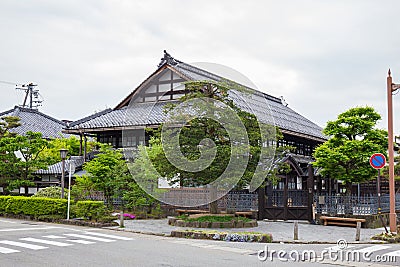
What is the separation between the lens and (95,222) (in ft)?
64.6

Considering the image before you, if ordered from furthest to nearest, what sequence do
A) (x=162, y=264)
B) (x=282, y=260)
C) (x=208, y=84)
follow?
(x=208, y=84) < (x=282, y=260) < (x=162, y=264)

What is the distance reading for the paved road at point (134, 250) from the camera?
10.6 meters

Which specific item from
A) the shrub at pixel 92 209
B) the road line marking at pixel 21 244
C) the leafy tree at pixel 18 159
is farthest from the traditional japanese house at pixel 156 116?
the road line marking at pixel 21 244

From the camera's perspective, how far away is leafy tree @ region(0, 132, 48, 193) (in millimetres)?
27672

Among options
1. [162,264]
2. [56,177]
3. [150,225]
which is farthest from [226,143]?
[56,177]

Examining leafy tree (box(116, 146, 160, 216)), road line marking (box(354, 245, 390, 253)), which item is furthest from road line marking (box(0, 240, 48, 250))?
leafy tree (box(116, 146, 160, 216))

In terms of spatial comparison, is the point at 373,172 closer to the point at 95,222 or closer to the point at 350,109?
the point at 350,109

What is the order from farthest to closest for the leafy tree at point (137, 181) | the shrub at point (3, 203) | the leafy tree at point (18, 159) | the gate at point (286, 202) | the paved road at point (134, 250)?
the leafy tree at point (18, 159), the leafy tree at point (137, 181), the shrub at point (3, 203), the gate at point (286, 202), the paved road at point (134, 250)

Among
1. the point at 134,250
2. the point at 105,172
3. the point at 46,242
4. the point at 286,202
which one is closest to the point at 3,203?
the point at 105,172

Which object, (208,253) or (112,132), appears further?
(112,132)

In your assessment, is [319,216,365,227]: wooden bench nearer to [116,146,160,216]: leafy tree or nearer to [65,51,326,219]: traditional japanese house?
[65,51,326,219]: traditional japanese house

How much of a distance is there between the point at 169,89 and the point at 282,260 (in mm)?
20738

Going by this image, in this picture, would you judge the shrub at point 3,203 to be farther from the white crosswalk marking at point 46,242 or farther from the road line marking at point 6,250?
the road line marking at point 6,250

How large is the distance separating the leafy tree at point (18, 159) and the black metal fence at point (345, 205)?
16.6 meters
